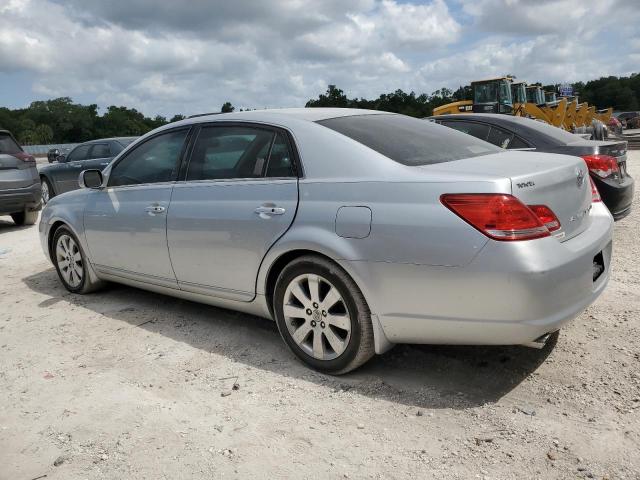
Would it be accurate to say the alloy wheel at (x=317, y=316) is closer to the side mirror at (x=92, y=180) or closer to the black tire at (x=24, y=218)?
the side mirror at (x=92, y=180)

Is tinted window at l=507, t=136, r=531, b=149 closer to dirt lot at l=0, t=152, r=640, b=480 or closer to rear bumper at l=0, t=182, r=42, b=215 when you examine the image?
dirt lot at l=0, t=152, r=640, b=480

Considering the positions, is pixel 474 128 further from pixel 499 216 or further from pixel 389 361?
pixel 499 216

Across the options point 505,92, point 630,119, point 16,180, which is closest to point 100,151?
point 16,180

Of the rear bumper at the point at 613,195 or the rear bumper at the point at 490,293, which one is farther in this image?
the rear bumper at the point at 613,195

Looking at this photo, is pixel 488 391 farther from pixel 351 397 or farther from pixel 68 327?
pixel 68 327

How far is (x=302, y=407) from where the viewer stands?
3.06 meters

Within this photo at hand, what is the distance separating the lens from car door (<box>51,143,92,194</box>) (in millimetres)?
12828

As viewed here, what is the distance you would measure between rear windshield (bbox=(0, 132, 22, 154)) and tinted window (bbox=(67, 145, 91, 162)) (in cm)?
297

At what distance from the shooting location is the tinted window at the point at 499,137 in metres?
6.50

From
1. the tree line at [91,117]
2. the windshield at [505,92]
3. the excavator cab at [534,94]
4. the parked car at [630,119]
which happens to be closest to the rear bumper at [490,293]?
the windshield at [505,92]

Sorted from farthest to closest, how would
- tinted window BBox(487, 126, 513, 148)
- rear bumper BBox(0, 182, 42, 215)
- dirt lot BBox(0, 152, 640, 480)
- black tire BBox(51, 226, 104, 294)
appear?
1. rear bumper BBox(0, 182, 42, 215)
2. tinted window BBox(487, 126, 513, 148)
3. black tire BBox(51, 226, 104, 294)
4. dirt lot BBox(0, 152, 640, 480)

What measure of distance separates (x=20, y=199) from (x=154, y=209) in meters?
6.57

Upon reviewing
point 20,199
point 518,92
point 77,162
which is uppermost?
point 518,92

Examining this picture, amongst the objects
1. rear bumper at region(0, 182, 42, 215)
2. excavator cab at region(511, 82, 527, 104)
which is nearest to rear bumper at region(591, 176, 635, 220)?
rear bumper at region(0, 182, 42, 215)
